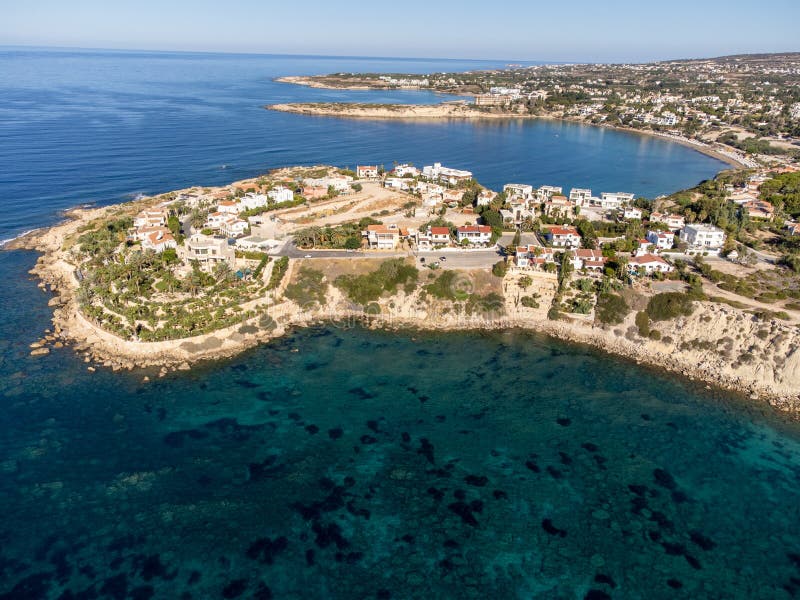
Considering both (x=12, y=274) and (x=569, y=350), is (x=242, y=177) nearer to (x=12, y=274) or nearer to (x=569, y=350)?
(x=12, y=274)

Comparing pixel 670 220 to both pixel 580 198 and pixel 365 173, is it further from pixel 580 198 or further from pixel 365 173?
pixel 365 173

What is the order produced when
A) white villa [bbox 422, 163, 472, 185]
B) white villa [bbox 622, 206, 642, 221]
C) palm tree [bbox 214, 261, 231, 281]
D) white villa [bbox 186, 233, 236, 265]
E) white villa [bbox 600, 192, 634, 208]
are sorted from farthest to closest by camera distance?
1. white villa [bbox 422, 163, 472, 185]
2. white villa [bbox 600, 192, 634, 208]
3. white villa [bbox 622, 206, 642, 221]
4. white villa [bbox 186, 233, 236, 265]
5. palm tree [bbox 214, 261, 231, 281]

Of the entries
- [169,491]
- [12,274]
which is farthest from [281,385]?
[12,274]

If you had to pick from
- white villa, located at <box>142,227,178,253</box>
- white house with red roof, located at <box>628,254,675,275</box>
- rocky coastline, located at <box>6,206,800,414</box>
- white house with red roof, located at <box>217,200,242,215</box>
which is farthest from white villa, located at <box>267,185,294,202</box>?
white house with red roof, located at <box>628,254,675,275</box>

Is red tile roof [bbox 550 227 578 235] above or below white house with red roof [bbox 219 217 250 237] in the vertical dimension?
above

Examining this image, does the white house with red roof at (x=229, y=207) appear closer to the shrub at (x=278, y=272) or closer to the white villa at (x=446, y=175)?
the shrub at (x=278, y=272)

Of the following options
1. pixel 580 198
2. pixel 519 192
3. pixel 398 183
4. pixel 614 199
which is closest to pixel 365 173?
pixel 398 183

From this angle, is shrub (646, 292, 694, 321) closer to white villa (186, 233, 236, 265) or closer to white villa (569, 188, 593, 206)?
white villa (569, 188, 593, 206)

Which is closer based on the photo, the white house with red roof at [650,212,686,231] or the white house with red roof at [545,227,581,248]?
the white house with red roof at [545,227,581,248]
